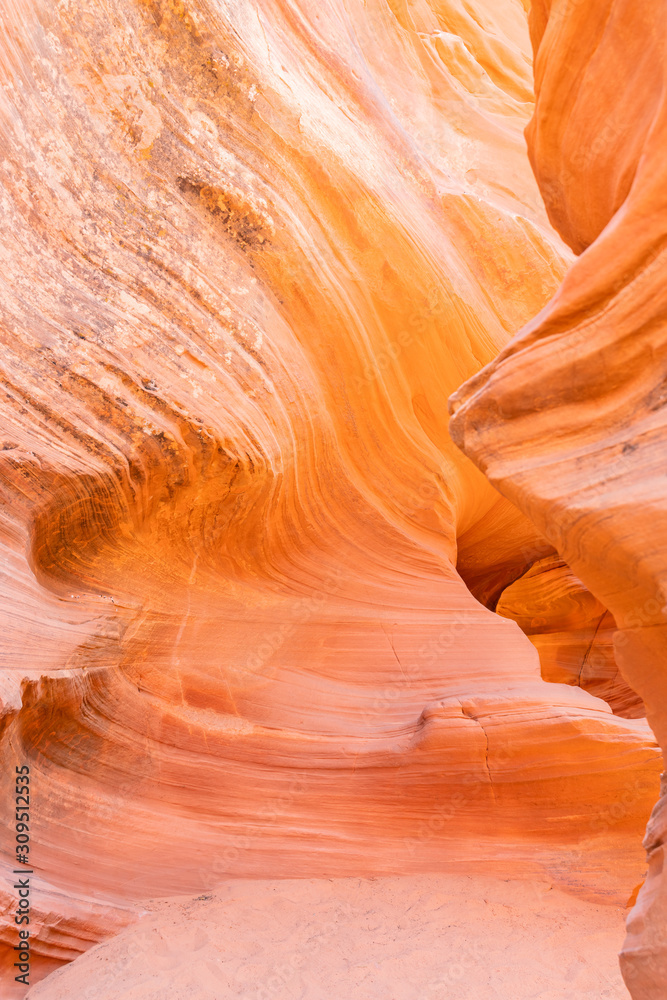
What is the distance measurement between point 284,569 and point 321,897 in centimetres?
241

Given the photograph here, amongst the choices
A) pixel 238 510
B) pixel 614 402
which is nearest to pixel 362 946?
pixel 238 510

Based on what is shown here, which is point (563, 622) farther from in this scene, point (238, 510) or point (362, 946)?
point (362, 946)

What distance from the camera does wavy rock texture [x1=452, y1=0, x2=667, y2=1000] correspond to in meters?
2.63

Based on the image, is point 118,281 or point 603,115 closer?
point 603,115

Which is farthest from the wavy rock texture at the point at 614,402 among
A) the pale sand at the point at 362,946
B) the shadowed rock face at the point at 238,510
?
the shadowed rock face at the point at 238,510

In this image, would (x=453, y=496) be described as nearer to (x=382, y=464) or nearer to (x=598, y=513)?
(x=382, y=464)

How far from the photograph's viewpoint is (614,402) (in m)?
2.83

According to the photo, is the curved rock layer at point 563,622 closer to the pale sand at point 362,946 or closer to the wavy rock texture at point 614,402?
the pale sand at point 362,946

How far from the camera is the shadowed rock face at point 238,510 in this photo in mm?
4969

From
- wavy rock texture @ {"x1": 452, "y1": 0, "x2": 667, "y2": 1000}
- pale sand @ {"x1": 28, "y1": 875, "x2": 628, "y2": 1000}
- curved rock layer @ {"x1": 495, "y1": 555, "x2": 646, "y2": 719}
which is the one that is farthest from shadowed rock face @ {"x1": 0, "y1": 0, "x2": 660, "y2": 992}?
curved rock layer @ {"x1": 495, "y1": 555, "x2": 646, "y2": 719}

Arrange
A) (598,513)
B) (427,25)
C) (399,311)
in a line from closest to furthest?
(598,513)
(399,311)
(427,25)

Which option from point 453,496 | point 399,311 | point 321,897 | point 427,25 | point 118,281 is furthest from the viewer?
point 427,25

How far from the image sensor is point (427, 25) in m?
8.73

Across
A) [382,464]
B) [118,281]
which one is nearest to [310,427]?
[382,464]
